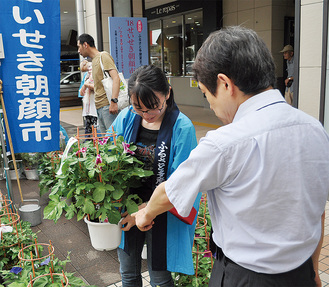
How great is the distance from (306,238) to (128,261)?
1300 mm

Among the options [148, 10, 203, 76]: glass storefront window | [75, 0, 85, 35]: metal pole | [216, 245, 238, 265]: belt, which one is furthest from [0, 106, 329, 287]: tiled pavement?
[148, 10, 203, 76]: glass storefront window

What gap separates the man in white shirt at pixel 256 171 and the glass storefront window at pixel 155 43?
46.9ft

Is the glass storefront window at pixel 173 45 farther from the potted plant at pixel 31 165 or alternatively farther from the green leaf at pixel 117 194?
the green leaf at pixel 117 194

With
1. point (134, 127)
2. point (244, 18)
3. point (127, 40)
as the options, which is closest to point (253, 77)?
point (134, 127)

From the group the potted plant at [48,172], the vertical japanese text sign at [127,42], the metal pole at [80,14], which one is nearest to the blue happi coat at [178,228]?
the potted plant at [48,172]

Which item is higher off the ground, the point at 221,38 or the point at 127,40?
the point at 127,40

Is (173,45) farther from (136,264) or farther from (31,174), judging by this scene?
(136,264)

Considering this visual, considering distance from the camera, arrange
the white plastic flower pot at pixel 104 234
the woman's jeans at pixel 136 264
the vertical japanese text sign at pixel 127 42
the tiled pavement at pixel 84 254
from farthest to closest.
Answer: the vertical japanese text sign at pixel 127 42 < the tiled pavement at pixel 84 254 < the woman's jeans at pixel 136 264 < the white plastic flower pot at pixel 104 234

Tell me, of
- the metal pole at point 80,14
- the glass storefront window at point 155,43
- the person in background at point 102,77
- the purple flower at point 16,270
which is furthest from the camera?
the glass storefront window at point 155,43

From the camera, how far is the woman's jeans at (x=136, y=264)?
2.15 meters

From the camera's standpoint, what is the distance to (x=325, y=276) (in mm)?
2941

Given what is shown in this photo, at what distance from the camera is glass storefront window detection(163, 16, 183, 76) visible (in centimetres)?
1402

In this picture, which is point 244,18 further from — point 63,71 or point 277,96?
point 63,71

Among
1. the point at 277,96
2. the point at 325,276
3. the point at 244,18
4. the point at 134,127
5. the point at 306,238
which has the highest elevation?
the point at 244,18
